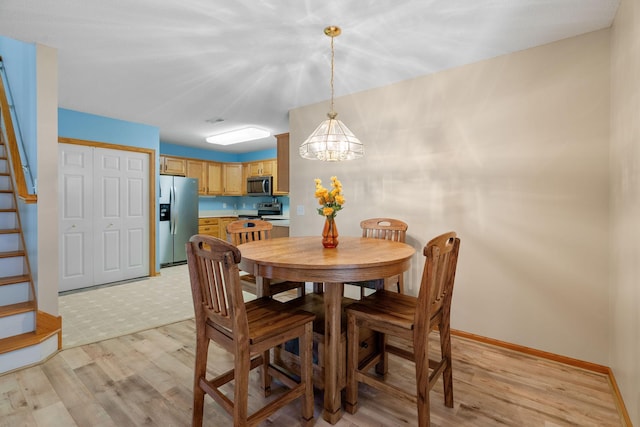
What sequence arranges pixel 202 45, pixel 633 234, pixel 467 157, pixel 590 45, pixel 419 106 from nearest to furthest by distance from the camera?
pixel 633 234 < pixel 590 45 < pixel 202 45 < pixel 467 157 < pixel 419 106

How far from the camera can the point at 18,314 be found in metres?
2.25

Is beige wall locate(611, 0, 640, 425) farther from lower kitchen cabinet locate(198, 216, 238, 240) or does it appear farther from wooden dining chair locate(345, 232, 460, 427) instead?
lower kitchen cabinet locate(198, 216, 238, 240)

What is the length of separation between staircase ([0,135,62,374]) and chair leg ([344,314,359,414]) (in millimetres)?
2212

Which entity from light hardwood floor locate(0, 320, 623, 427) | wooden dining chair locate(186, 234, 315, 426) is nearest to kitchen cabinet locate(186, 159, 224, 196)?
light hardwood floor locate(0, 320, 623, 427)

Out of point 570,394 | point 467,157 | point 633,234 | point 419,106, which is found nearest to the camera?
point 633,234

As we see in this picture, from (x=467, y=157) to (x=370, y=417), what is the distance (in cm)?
212

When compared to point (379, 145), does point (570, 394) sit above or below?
below

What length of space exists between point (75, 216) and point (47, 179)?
6.39 ft

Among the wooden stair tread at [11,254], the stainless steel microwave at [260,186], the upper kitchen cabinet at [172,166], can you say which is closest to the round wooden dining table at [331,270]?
the wooden stair tread at [11,254]

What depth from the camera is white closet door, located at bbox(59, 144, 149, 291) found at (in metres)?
3.97

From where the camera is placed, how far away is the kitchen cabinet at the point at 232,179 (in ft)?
22.2

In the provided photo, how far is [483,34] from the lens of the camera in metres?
2.20

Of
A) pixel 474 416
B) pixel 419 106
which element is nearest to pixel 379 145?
pixel 419 106

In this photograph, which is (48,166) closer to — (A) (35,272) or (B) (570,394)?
(A) (35,272)
